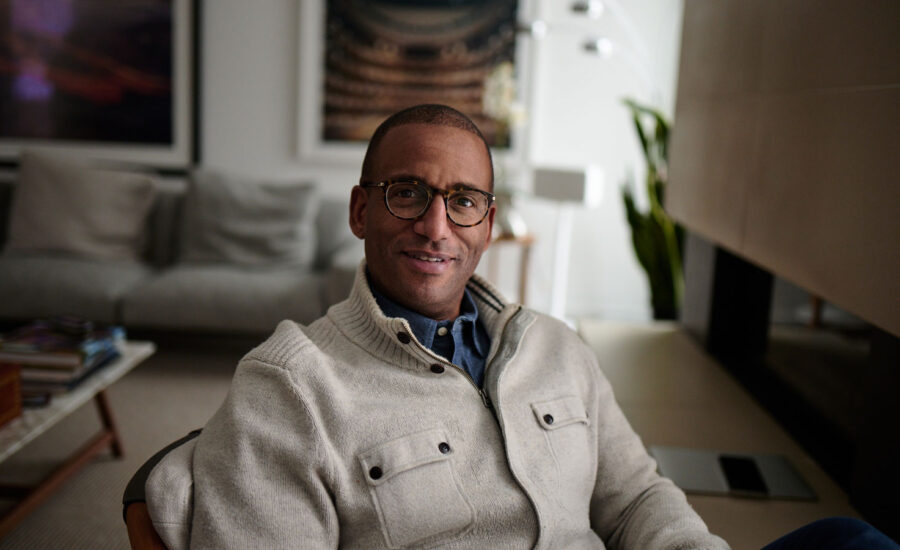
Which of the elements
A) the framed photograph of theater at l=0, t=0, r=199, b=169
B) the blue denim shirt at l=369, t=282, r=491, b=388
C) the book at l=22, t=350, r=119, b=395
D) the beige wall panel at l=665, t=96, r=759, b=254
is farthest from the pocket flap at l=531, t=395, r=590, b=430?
the framed photograph of theater at l=0, t=0, r=199, b=169

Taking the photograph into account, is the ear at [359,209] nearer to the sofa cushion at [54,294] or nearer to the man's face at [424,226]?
the man's face at [424,226]

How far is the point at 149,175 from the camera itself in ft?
13.5

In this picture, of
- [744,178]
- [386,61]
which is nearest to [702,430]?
[744,178]

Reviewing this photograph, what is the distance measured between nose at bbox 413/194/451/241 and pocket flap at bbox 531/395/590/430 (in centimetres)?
30

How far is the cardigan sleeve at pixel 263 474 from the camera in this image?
982mm

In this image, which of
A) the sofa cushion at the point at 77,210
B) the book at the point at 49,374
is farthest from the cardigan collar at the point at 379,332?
the sofa cushion at the point at 77,210

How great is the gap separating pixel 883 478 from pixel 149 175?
3.71m

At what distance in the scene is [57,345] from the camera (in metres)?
2.41

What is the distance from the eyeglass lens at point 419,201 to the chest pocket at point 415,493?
33 cm

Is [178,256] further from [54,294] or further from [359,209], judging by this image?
[359,209]

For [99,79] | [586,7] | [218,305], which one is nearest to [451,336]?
[218,305]

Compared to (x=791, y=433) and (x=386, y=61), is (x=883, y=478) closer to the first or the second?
(x=791, y=433)

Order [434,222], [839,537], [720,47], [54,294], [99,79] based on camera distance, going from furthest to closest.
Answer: [99,79], [54,294], [720,47], [434,222], [839,537]

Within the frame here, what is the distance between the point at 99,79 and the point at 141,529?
4.08 m
